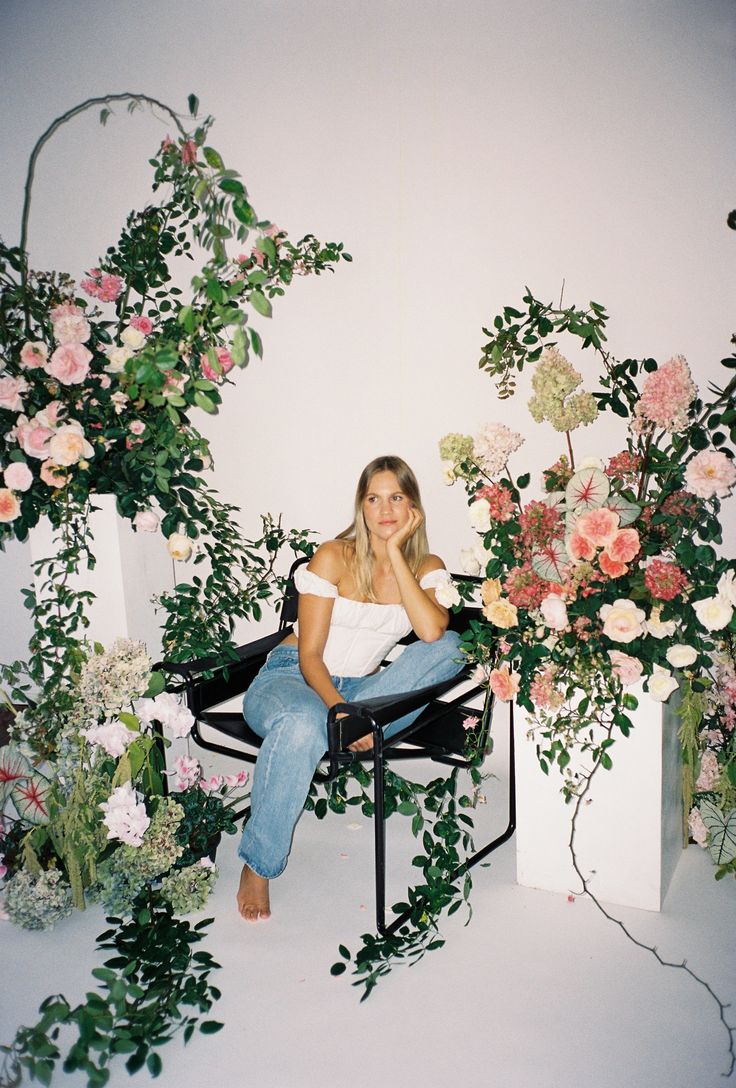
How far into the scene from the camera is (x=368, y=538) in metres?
2.41

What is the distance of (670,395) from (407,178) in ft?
4.34

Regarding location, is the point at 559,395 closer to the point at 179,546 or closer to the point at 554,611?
the point at 554,611

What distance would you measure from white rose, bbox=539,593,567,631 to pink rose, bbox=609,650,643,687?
14cm

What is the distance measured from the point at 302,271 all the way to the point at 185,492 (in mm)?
1108

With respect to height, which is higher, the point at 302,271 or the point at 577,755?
the point at 302,271

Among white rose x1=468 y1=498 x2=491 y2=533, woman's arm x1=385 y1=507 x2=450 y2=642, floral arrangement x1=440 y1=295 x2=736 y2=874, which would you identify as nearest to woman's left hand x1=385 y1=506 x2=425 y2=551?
woman's arm x1=385 y1=507 x2=450 y2=642

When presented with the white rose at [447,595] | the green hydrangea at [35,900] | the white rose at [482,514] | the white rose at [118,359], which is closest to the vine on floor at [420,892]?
the white rose at [447,595]

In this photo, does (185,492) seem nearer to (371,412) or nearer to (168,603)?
(168,603)

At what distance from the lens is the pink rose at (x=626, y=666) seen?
5.94 ft

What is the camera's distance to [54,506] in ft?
6.44

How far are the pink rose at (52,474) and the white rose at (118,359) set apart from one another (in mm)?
273

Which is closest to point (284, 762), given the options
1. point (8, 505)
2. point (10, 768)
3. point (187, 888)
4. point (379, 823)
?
point (379, 823)

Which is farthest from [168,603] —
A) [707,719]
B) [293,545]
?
[707,719]

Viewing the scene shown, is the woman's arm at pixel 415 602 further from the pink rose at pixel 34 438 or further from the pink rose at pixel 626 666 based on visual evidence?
the pink rose at pixel 34 438
